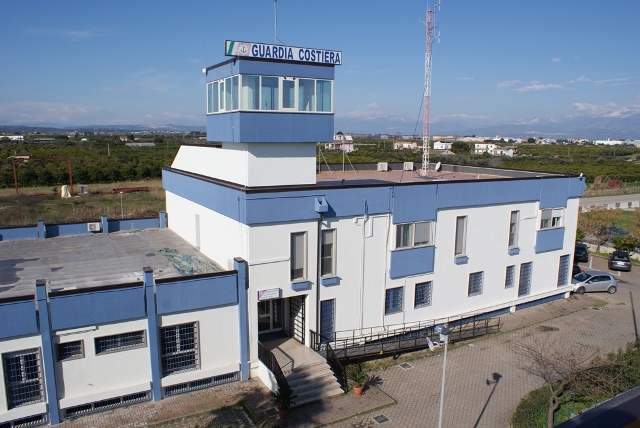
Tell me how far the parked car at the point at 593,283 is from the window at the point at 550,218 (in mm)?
4797

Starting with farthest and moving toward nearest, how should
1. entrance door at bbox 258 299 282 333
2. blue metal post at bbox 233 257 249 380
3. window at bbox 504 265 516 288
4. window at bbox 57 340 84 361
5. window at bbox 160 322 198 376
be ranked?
window at bbox 504 265 516 288, entrance door at bbox 258 299 282 333, blue metal post at bbox 233 257 249 380, window at bbox 160 322 198 376, window at bbox 57 340 84 361

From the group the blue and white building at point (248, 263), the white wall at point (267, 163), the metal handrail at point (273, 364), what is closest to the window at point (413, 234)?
the blue and white building at point (248, 263)

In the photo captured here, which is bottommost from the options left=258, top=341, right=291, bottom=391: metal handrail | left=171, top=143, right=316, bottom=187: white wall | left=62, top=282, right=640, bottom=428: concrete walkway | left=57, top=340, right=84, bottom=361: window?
left=62, top=282, right=640, bottom=428: concrete walkway

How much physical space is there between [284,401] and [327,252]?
5730mm

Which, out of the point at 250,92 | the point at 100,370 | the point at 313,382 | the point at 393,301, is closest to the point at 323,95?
the point at 250,92

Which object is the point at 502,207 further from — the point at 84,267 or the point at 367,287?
the point at 84,267

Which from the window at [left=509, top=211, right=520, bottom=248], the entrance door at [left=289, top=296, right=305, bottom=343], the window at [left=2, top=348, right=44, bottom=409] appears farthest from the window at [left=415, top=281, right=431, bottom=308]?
the window at [left=2, top=348, right=44, bottom=409]

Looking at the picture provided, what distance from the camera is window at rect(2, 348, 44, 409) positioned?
1419 cm

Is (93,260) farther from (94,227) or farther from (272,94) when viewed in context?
(272,94)

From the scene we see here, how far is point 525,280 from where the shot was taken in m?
25.6

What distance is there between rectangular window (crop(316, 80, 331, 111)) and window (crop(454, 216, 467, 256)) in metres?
7.94

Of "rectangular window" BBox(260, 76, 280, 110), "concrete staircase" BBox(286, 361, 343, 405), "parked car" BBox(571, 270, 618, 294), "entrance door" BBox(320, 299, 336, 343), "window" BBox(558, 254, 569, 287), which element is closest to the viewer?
"concrete staircase" BBox(286, 361, 343, 405)

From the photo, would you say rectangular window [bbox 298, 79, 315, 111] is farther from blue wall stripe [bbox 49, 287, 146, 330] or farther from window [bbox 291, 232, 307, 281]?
blue wall stripe [bbox 49, 287, 146, 330]

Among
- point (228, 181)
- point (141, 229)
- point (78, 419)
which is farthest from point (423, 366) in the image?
point (141, 229)
